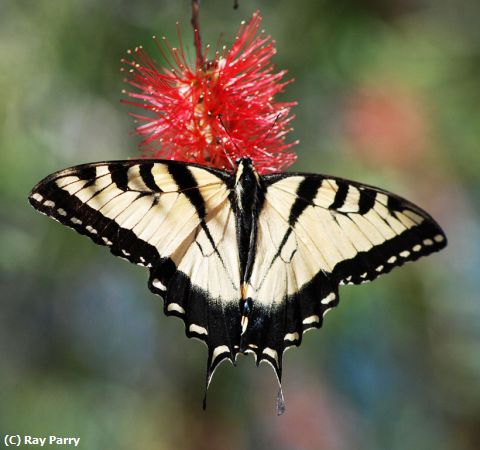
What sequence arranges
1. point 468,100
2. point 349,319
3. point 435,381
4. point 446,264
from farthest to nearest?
point 435,381, point 446,264, point 468,100, point 349,319

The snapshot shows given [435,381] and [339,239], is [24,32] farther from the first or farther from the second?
[435,381]

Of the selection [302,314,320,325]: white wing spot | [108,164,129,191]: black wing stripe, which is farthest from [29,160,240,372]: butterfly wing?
[302,314,320,325]: white wing spot

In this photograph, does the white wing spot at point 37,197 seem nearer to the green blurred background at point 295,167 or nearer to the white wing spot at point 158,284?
the white wing spot at point 158,284

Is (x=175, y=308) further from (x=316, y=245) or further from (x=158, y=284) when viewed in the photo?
(x=316, y=245)

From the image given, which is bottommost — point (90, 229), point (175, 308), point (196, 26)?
point (175, 308)

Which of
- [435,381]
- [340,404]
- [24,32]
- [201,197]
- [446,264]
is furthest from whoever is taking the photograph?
[340,404]

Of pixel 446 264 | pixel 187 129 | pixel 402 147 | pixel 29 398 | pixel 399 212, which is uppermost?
pixel 402 147

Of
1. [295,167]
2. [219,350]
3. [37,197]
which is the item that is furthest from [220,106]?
[295,167]

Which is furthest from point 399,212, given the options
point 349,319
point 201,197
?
point 349,319
